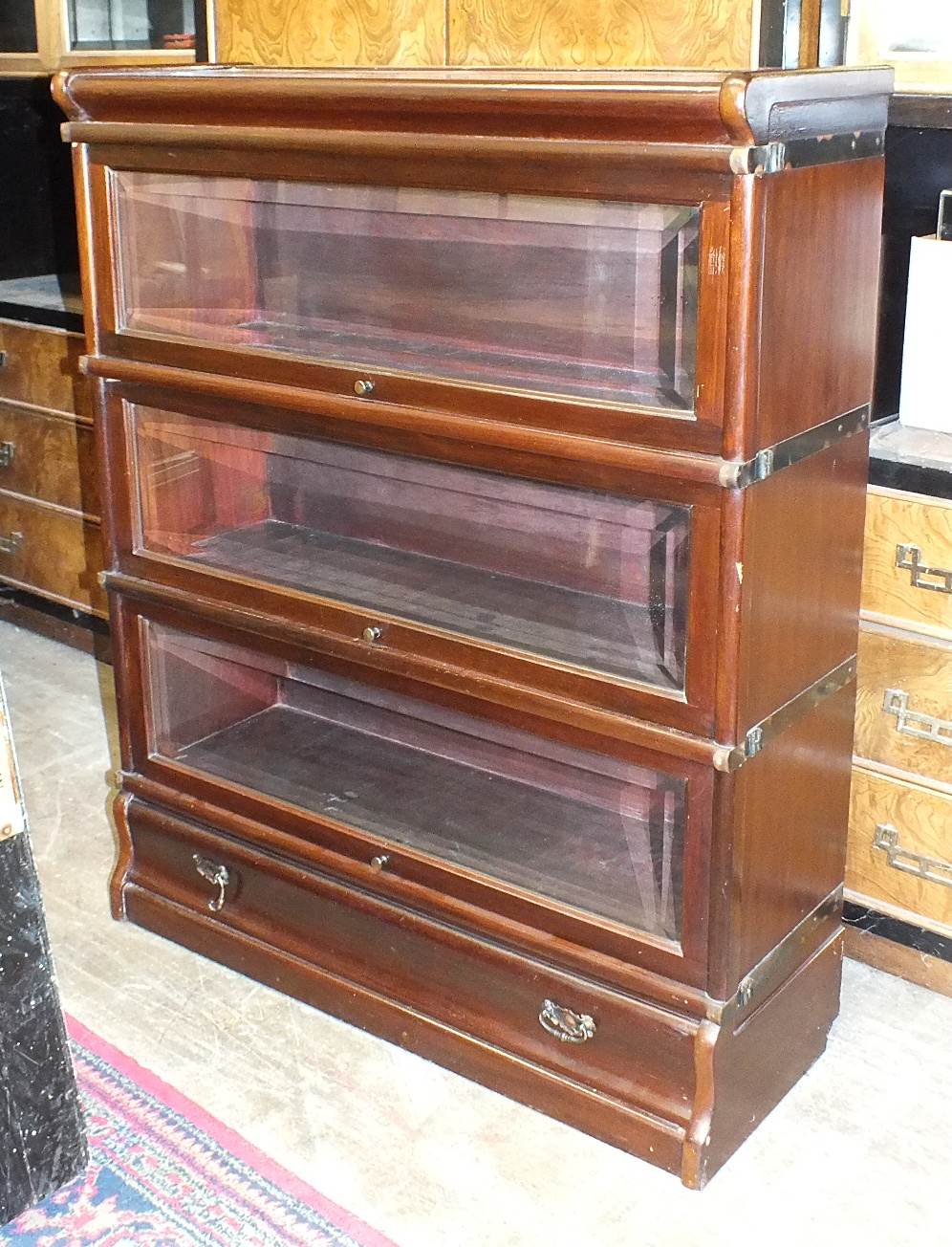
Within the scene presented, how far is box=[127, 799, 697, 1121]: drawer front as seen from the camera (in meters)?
1.94

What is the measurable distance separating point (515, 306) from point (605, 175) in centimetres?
35

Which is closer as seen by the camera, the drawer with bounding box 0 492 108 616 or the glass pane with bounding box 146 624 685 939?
the glass pane with bounding box 146 624 685 939

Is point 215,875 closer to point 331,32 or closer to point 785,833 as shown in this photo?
point 785,833

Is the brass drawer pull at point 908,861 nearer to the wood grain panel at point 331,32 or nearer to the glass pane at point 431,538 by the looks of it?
the glass pane at point 431,538

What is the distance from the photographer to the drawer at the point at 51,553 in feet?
11.4

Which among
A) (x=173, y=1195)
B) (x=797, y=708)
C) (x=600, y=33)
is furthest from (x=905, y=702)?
(x=173, y=1195)

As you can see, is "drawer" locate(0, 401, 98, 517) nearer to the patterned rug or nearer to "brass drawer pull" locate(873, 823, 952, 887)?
the patterned rug

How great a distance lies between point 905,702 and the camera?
7.13 feet

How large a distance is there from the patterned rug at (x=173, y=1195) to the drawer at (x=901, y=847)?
37.4 inches

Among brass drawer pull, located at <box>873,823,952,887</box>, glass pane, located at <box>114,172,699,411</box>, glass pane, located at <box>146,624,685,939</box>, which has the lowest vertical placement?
brass drawer pull, located at <box>873,823,952,887</box>

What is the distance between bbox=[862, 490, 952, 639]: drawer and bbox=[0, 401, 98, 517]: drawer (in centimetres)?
190

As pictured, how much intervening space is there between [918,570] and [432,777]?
31.7 inches

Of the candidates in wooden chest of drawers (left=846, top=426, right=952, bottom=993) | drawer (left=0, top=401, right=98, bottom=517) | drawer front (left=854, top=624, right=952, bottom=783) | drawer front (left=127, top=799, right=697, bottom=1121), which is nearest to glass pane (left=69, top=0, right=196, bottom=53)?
drawer (left=0, top=401, right=98, bottom=517)

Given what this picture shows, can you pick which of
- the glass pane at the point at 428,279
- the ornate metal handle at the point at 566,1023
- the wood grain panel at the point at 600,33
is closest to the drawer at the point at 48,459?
the glass pane at the point at 428,279
